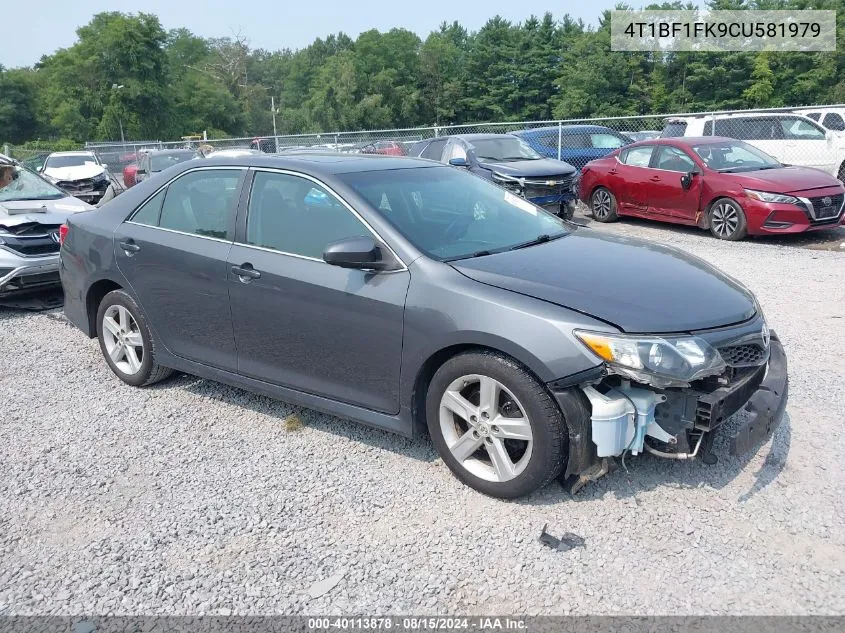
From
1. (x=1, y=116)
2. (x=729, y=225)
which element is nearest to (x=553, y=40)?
(x=1, y=116)

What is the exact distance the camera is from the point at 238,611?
2.84 metres

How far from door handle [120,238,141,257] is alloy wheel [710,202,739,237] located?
29.3 ft

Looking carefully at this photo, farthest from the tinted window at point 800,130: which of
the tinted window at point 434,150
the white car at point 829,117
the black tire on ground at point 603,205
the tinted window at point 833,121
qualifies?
the tinted window at point 434,150

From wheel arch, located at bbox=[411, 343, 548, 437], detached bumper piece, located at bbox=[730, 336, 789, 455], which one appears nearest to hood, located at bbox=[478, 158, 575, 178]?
detached bumper piece, located at bbox=[730, 336, 789, 455]

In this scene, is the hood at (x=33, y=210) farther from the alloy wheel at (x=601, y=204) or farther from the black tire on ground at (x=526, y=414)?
the alloy wheel at (x=601, y=204)

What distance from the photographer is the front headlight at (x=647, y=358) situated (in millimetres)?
3168

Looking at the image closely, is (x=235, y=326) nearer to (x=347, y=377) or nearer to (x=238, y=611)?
(x=347, y=377)

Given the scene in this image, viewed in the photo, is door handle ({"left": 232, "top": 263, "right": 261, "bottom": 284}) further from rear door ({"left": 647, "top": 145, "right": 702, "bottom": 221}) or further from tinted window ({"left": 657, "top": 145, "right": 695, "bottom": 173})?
tinted window ({"left": 657, "top": 145, "right": 695, "bottom": 173})

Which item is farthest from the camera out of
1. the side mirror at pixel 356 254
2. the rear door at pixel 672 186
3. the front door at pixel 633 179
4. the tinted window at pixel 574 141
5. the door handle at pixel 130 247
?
the tinted window at pixel 574 141

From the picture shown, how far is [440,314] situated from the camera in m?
3.53

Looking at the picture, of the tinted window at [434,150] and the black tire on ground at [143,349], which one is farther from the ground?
the tinted window at [434,150]

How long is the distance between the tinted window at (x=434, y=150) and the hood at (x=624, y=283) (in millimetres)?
10115

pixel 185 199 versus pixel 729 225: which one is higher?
pixel 185 199

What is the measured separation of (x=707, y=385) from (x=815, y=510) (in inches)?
30.4
